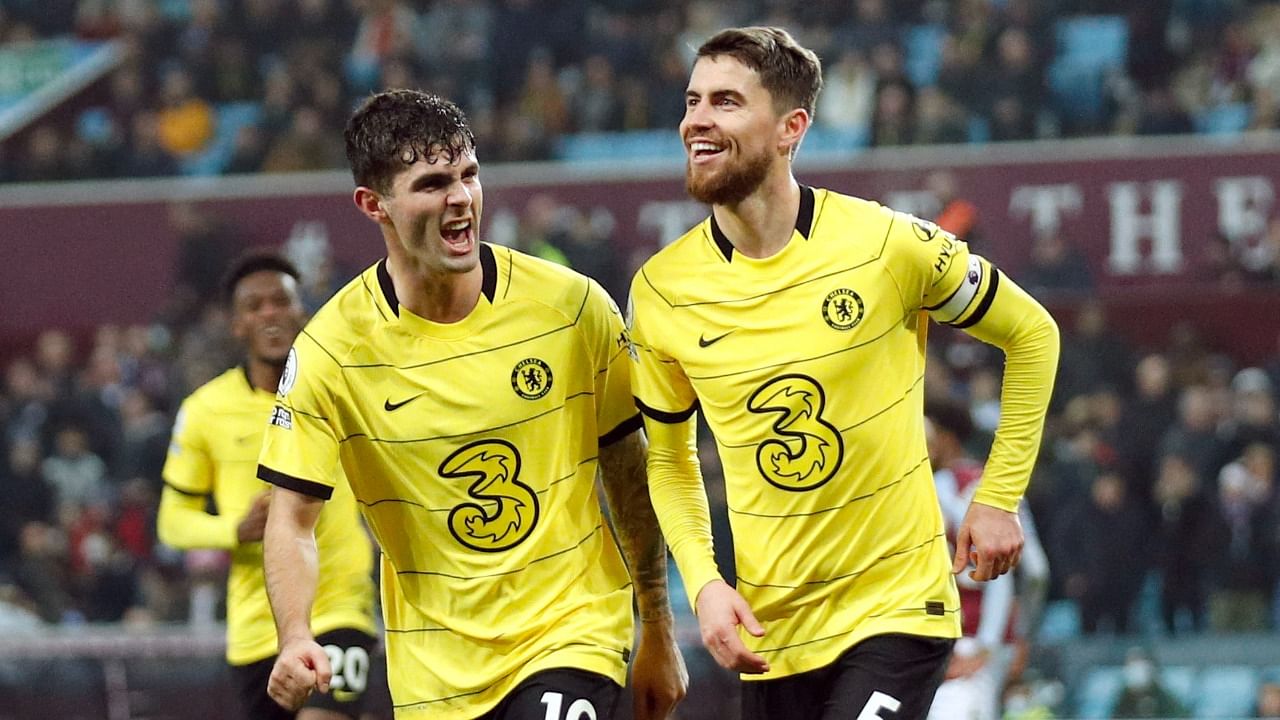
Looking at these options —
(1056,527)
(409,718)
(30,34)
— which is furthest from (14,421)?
(409,718)

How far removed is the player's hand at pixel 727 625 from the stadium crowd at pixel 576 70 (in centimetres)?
1377

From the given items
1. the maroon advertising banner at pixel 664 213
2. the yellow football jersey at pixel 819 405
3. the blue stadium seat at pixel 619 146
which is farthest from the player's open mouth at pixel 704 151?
the blue stadium seat at pixel 619 146

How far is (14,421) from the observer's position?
1761 cm

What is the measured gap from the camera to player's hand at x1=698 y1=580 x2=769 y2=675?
4.80 meters

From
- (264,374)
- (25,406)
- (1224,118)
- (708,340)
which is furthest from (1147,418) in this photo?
(708,340)

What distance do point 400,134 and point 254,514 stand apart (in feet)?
8.04

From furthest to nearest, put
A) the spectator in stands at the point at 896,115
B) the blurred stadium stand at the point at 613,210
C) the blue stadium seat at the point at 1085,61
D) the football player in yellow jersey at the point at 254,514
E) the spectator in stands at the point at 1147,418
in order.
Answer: the blue stadium seat at the point at 1085,61 → the spectator in stands at the point at 896,115 → the spectator in stands at the point at 1147,418 → the blurred stadium stand at the point at 613,210 → the football player in yellow jersey at the point at 254,514

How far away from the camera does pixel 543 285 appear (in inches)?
209

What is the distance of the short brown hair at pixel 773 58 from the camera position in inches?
200

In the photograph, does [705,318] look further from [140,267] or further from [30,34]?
[30,34]

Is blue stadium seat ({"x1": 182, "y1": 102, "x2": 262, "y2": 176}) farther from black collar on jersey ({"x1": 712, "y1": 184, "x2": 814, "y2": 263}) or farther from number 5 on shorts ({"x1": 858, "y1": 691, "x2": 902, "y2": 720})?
number 5 on shorts ({"x1": 858, "y1": 691, "x2": 902, "y2": 720})

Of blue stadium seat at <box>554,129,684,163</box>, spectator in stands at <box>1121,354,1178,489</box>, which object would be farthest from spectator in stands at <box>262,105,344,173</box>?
spectator in stands at <box>1121,354,1178,489</box>

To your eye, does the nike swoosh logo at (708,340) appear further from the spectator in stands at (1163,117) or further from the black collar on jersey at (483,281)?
the spectator in stands at (1163,117)

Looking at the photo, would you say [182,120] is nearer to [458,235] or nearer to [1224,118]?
[1224,118]
